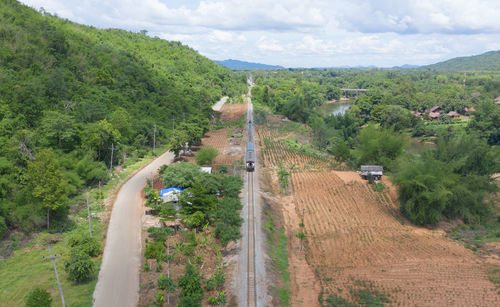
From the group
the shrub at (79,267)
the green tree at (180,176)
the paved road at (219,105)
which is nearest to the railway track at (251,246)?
the green tree at (180,176)

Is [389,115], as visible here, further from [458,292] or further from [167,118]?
[458,292]

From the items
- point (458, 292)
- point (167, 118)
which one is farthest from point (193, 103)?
point (458, 292)

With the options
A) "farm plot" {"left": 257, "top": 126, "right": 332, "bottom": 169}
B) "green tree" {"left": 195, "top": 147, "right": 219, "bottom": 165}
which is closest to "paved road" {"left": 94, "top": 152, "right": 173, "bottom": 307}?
"green tree" {"left": 195, "top": 147, "right": 219, "bottom": 165}

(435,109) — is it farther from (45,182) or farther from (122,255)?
(45,182)

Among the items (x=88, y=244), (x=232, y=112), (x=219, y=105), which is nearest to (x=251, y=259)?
(x=88, y=244)

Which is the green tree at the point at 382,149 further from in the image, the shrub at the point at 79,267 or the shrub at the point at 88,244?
the shrub at the point at 79,267

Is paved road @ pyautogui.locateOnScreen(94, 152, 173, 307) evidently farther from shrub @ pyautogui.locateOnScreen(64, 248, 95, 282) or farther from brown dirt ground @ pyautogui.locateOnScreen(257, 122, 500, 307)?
brown dirt ground @ pyautogui.locateOnScreen(257, 122, 500, 307)

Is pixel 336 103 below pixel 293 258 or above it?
above
